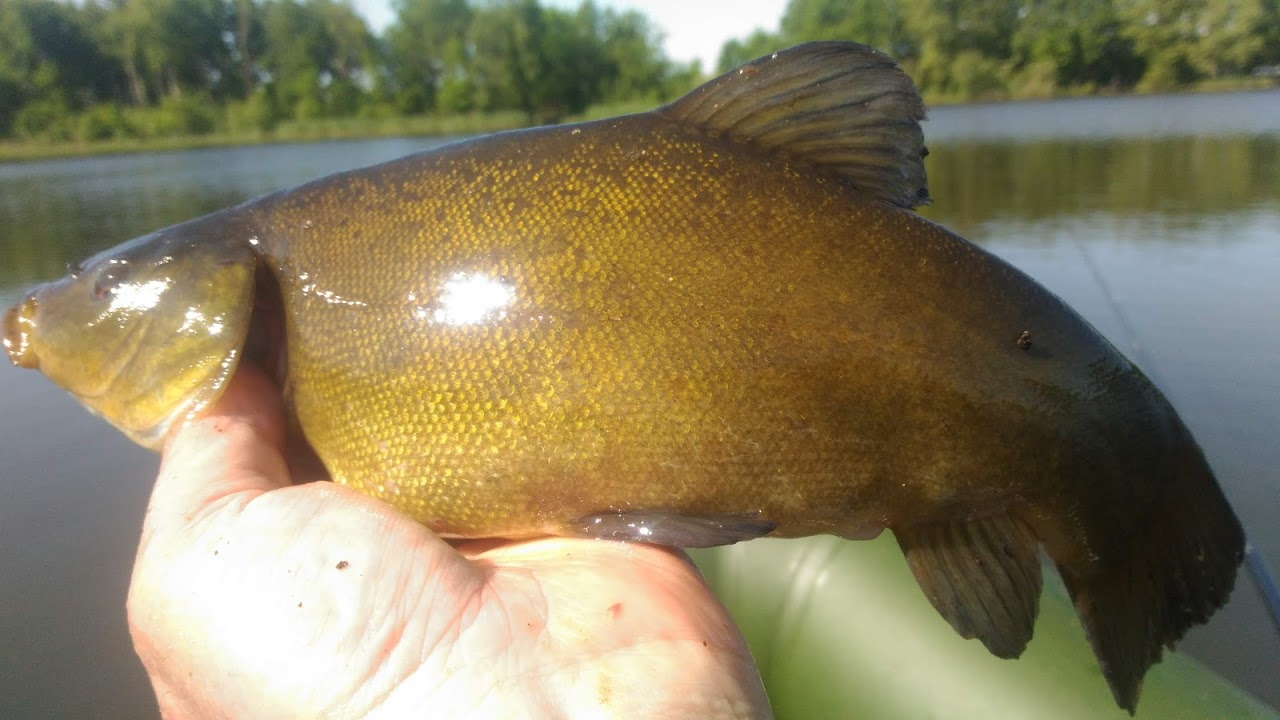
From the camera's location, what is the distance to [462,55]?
58.9 m

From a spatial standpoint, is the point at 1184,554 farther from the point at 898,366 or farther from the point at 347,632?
the point at 347,632

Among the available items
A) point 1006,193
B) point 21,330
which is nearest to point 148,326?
point 21,330

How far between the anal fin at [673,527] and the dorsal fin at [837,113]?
0.77 meters

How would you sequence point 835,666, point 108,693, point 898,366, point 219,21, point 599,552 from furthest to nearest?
point 219,21 → point 108,693 → point 835,666 → point 599,552 → point 898,366

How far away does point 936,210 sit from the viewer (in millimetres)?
12211

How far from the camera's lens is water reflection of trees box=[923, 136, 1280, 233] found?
11977 millimetres

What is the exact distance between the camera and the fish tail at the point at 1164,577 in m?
1.66

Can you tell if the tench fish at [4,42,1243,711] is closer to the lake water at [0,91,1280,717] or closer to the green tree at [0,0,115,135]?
the lake water at [0,91,1280,717]

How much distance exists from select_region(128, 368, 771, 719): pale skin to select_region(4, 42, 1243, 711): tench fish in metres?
0.15

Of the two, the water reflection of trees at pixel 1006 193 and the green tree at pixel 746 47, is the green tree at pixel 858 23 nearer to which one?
the green tree at pixel 746 47

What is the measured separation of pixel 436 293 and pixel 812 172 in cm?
87

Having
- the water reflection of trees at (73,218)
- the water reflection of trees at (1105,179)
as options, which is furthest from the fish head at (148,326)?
the water reflection of trees at (1105,179)

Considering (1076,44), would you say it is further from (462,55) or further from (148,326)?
(148,326)

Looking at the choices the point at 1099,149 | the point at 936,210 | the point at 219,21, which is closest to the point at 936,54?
the point at 1099,149
